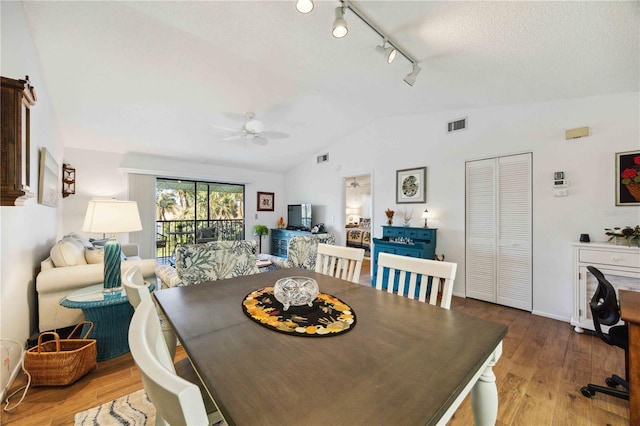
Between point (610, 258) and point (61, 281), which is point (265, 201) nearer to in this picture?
point (61, 281)

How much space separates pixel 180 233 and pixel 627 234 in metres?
7.19

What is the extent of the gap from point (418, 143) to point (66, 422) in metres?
4.79

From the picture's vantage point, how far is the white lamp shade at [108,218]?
7.44 ft

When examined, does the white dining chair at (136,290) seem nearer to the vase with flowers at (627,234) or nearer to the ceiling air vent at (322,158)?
the vase with flowers at (627,234)

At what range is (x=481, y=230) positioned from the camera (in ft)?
12.0

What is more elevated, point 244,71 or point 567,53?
point 244,71

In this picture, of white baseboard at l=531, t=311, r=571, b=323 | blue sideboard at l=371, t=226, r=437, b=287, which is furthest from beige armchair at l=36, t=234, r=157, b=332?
white baseboard at l=531, t=311, r=571, b=323

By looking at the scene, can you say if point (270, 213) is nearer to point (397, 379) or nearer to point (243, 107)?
point (243, 107)

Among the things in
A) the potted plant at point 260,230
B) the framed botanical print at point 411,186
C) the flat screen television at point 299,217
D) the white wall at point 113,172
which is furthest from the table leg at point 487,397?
the potted plant at point 260,230

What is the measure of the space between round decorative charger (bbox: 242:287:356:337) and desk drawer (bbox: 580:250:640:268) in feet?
9.66

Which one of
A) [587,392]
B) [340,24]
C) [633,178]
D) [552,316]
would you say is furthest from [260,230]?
[633,178]

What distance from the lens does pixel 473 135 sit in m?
3.71

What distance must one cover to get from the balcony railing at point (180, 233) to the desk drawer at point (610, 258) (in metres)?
6.32

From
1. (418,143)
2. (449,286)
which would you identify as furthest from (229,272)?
(418,143)
